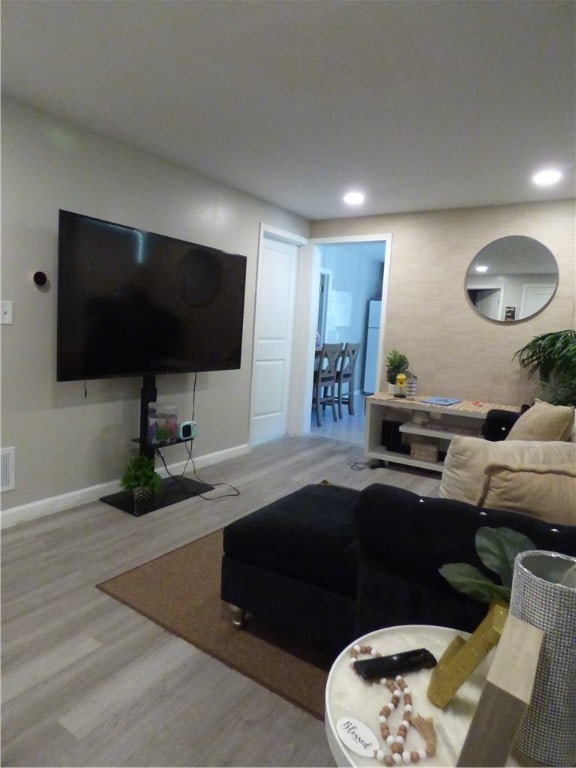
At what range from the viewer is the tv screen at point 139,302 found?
2.72 meters

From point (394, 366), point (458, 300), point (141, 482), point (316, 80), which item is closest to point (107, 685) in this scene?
point (141, 482)

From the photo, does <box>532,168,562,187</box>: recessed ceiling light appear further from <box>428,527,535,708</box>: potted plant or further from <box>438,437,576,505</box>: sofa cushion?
<box>428,527,535,708</box>: potted plant

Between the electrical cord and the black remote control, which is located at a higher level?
the black remote control

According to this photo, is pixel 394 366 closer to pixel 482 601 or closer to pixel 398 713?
pixel 482 601

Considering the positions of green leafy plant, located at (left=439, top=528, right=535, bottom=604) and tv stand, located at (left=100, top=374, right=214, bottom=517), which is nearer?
green leafy plant, located at (left=439, top=528, right=535, bottom=604)

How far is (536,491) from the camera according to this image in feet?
4.19

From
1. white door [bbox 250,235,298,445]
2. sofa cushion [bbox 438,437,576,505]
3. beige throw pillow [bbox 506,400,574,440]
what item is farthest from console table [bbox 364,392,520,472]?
sofa cushion [bbox 438,437,576,505]

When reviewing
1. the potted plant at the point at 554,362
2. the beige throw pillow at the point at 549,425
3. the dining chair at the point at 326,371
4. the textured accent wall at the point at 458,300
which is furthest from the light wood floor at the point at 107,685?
the dining chair at the point at 326,371

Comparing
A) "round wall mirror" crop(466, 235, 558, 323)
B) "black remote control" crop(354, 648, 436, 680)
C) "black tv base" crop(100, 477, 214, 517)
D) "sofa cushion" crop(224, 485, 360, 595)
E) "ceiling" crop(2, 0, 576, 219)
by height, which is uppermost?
"ceiling" crop(2, 0, 576, 219)

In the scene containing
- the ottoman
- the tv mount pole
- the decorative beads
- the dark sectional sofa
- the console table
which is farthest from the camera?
the console table

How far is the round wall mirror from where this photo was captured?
3.98m

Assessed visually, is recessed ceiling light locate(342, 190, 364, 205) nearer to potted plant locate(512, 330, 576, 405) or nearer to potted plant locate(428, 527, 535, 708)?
potted plant locate(512, 330, 576, 405)

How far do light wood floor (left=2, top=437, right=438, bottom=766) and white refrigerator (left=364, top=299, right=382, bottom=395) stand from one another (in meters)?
6.59

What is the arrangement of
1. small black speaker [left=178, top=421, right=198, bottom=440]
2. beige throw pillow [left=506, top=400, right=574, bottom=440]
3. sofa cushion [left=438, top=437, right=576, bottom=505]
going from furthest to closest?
small black speaker [left=178, top=421, right=198, bottom=440] < beige throw pillow [left=506, top=400, right=574, bottom=440] < sofa cushion [left=438, top=437, right=576, bottom=505]
